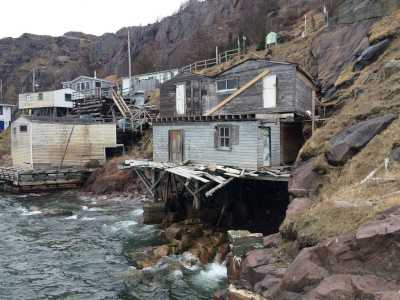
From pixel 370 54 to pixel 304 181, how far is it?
1266cm

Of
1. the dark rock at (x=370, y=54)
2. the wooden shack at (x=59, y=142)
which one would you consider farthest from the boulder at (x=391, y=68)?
the wooden shack at (x=59, y=142)

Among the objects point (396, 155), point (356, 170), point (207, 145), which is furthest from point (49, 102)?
point (396, 155)

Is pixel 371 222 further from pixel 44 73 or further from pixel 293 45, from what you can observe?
pixel 44 73

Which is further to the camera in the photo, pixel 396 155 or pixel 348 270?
pixel 396 155

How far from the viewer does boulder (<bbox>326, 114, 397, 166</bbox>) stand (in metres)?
13.3

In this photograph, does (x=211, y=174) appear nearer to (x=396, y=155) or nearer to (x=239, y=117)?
(x=239, y=117)

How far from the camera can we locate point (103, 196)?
29203mm

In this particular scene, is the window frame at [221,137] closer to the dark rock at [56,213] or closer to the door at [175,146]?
the door at [175,146]

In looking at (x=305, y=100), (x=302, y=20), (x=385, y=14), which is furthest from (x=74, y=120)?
(x=302, y=20)

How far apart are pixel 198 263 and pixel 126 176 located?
18523 mm

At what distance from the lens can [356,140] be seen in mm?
13445

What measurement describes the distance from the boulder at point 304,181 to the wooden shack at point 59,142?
25.6 metres

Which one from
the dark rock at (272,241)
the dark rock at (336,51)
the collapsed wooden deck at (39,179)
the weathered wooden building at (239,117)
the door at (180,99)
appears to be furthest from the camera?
the collapsed wooden deck at (39,179)

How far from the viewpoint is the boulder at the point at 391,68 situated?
57.7 feet
